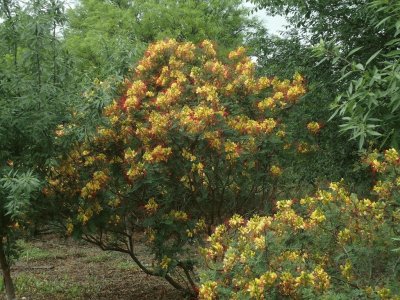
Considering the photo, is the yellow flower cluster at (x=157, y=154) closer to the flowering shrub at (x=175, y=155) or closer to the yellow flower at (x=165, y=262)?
the flowering shrub at (x=175, y=155)

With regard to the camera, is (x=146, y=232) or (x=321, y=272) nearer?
(x=321, y=272)

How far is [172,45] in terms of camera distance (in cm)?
664

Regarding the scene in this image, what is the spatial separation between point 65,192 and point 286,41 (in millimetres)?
4017

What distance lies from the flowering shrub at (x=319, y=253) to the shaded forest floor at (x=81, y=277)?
426cm

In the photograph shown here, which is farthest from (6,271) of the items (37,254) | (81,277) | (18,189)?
(37,254)

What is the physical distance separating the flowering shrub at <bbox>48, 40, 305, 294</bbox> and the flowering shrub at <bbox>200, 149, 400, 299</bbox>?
6.41ft

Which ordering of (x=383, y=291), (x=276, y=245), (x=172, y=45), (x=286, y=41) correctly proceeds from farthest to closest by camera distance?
1. (x=286, y=41)
2. (x=172, y=45)
3. (x=276, y=245)
4. (x=383, y=291)

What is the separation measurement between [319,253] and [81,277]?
23.3 ft

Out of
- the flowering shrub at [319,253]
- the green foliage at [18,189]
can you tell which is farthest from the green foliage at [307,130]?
the green foliage at [18,189]

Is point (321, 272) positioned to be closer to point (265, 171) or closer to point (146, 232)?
point (265, 171)

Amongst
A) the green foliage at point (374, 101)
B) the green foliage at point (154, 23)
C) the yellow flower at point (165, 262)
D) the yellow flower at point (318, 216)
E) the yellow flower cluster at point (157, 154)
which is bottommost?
the yellow flower at point (165, 262)

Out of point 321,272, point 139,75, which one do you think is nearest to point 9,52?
point 139,75

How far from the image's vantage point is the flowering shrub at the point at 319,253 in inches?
124

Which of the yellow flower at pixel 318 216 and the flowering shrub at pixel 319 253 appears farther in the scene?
the yellow flower at pixel 318 216
